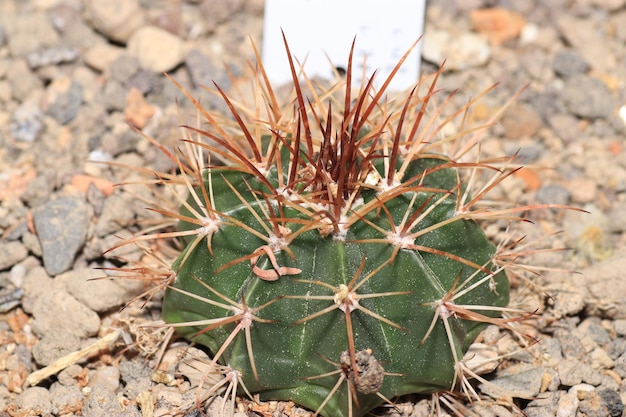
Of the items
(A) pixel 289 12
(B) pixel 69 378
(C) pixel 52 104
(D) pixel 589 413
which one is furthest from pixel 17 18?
(D) pixel 589 413

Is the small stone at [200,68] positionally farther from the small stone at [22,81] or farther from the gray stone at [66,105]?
the small stone at [22,81]

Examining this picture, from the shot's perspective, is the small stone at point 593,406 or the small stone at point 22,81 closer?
the small stone at point 593,406

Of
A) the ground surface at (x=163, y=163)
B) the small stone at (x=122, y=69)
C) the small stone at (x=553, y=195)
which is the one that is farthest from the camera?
the small stone at (x=122, y=69)

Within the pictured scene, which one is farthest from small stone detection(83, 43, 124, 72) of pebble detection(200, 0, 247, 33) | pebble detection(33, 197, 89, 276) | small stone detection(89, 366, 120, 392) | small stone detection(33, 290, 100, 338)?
small stone detection(89, 366, 120, 392)

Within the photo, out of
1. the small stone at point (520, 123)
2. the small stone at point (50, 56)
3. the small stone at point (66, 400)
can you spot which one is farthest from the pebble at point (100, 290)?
the small stone at point (520, 123)

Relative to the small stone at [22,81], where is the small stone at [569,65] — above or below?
above

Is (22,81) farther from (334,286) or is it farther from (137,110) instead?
(334,286)
